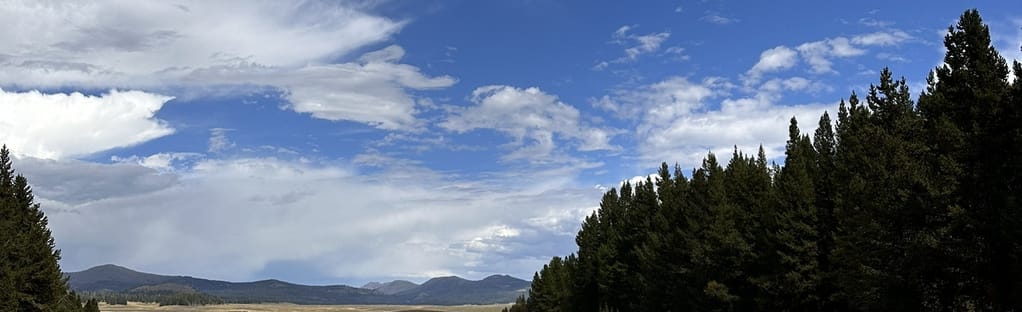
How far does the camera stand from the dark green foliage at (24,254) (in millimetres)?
53750

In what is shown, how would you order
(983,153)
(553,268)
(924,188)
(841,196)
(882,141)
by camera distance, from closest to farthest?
(983,153) → (924,188) → (882,141) → (841,196) → (553,268)

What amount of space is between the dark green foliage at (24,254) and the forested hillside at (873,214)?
153 feet

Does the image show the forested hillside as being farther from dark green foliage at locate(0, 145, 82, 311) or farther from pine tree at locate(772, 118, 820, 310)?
dark green foliage at locate(0, 145, 82, 311)

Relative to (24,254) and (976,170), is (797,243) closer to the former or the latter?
(976,170)

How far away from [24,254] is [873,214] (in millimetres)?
54201

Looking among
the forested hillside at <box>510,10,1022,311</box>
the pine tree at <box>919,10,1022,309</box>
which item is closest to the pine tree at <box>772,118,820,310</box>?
the forested hillside at <box>510,10,1022,311</box>

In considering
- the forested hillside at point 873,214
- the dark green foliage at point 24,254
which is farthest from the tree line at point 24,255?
the forested hillside at point 873,214

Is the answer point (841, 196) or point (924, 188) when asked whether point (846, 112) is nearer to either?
point (841, 196)

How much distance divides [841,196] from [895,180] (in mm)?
10568

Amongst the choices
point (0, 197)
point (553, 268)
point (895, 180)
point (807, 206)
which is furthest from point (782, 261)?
point (553, 268)

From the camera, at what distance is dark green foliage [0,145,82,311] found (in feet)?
176

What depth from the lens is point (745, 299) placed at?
57688 millimetres

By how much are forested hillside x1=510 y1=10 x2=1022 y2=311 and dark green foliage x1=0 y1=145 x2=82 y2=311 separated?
46575mm

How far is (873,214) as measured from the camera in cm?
3612
